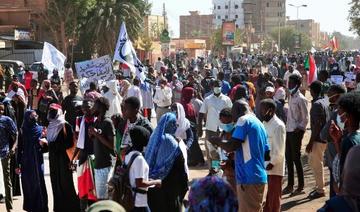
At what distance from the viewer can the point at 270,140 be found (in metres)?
7.73

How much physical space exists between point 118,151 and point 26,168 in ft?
5.26

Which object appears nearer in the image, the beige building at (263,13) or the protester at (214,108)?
the protester at (214,108)

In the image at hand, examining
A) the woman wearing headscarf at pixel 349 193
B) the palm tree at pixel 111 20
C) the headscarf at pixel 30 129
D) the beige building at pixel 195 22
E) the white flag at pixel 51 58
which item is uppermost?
the beige building at pixel 195 22

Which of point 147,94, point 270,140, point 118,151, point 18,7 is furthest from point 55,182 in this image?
point 18,7

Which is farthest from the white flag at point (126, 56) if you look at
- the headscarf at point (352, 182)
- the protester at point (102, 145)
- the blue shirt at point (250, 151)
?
the headscarf at point (352, 182)

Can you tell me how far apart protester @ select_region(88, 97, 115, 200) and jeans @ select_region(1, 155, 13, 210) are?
1.79 m

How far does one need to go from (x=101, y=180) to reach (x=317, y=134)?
9.99ft

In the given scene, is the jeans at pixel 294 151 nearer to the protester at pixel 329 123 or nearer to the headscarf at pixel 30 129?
the protester at pixel 329 123

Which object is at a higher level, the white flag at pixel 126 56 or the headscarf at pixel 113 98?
the white flag at pixel 126 56

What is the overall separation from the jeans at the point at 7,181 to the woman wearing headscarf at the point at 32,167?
30 cm

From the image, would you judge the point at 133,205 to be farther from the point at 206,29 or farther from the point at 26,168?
the point at 206,29

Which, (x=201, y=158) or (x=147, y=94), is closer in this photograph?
(x=201, y=158)

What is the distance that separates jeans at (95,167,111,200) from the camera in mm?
7371

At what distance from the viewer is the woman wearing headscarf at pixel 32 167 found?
8391 millimetres
